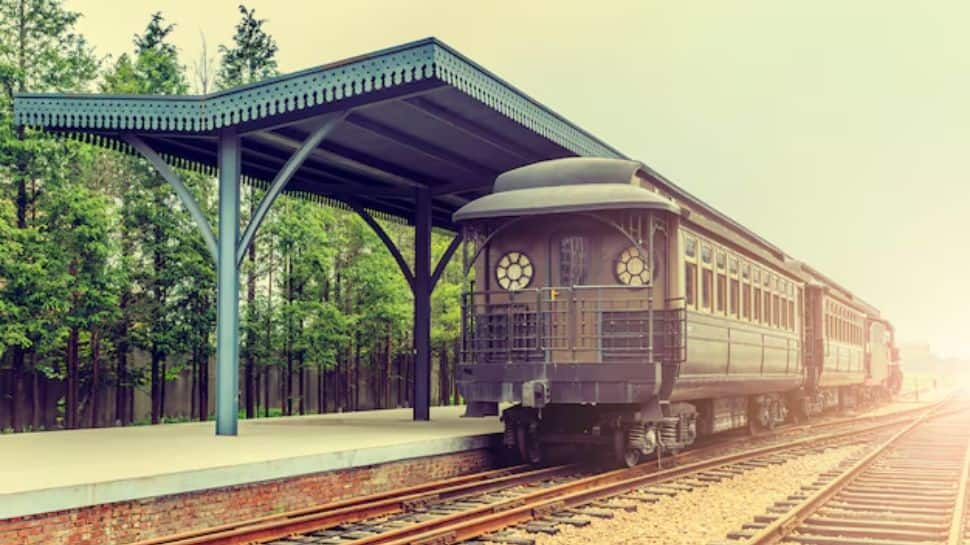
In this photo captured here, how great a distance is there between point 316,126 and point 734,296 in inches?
293

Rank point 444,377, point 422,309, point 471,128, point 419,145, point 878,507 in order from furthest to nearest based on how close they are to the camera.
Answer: point 444,377, point 422,309, point 419,145, point 471,128, point 878,507

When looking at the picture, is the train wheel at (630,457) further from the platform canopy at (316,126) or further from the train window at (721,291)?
the platform canopy at (316,126)

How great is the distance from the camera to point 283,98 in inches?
572

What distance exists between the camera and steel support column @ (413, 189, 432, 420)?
2053 centimetres

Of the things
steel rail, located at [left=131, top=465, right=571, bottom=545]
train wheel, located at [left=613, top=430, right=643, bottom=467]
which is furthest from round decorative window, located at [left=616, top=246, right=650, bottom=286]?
steel rail, located at [left=131, top=465, right=571, bottom=545]

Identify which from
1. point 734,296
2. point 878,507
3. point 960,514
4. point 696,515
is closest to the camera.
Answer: point 960,514

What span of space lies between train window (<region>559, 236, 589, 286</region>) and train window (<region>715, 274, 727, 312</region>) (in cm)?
292

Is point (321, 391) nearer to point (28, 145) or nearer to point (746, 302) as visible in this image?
point (28, 145)

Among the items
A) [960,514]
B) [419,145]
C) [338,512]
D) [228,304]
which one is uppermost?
[419,145]

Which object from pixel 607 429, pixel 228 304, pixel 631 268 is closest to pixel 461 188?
pixel 228 304

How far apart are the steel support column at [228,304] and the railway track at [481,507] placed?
3.99 metres

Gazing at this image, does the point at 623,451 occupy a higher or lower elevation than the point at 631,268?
lower

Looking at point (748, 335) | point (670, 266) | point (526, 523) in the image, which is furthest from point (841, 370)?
point (526, 523)

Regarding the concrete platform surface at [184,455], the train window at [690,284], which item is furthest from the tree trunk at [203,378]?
the train window at [690,284]
